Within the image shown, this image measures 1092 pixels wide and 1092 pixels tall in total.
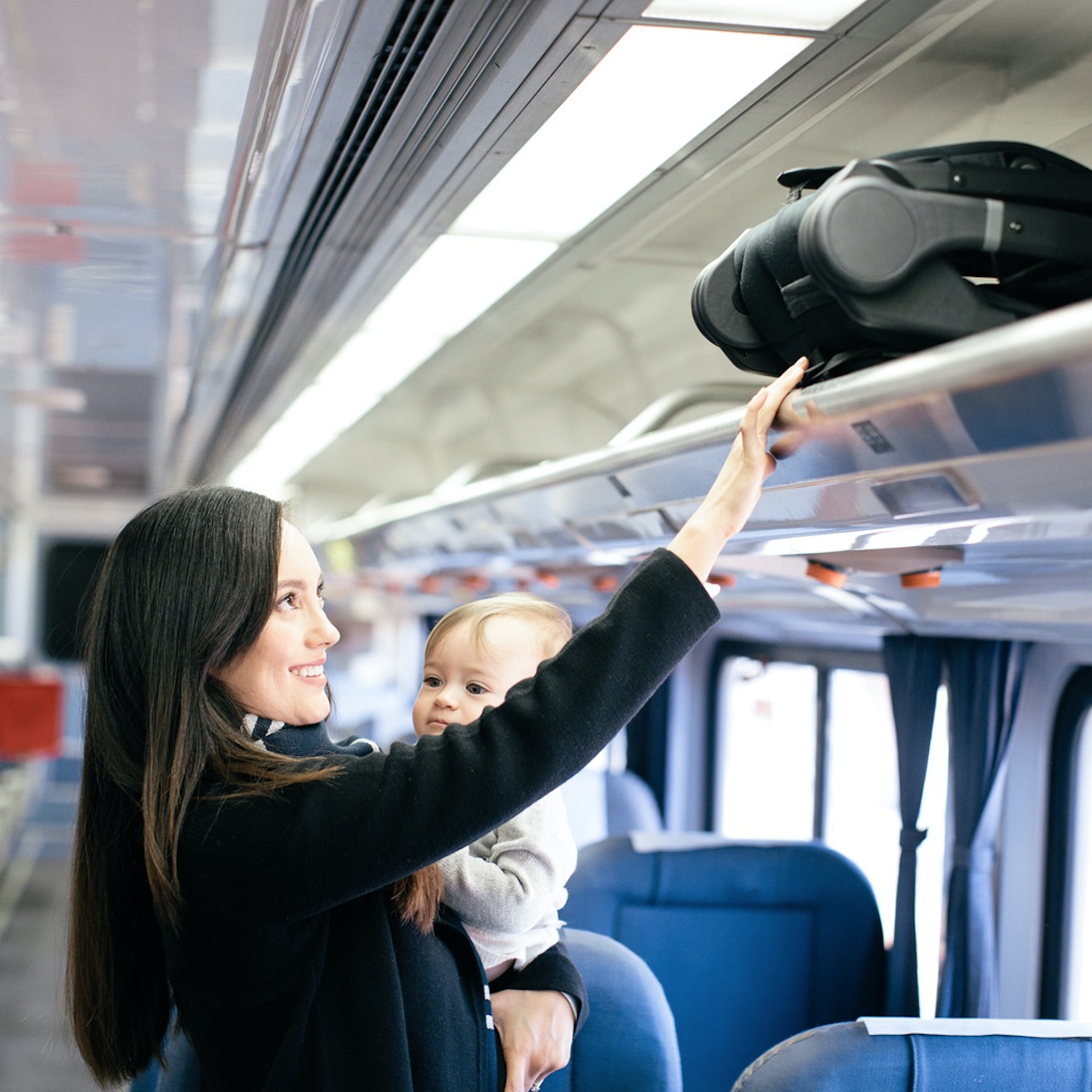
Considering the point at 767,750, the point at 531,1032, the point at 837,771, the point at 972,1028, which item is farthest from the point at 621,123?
the point at 767,750

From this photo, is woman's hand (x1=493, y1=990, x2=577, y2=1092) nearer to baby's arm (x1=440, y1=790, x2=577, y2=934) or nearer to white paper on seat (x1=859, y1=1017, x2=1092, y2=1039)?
baby's arm (x1=440, y1=790, x2=577, y2=934)

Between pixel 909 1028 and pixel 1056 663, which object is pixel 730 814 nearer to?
pixel 1056 663

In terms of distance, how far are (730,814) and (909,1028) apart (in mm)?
4421

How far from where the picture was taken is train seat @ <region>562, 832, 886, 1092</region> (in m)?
3.60

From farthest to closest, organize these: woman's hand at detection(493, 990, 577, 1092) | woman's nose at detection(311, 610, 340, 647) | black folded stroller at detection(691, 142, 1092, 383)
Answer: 1. woman's hand at detection(493, 990, 577, 1092)
2. woman's nose at detection(311, 610, 340, 647)
3. black folded stroller at detection(691, 142, 1092, 383)

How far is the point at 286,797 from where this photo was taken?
1545 millimetres

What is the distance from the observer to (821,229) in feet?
4.28

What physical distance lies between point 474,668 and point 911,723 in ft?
7.86

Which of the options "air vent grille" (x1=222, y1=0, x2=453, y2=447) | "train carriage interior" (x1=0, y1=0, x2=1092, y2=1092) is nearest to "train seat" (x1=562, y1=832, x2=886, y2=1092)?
"train carriage interior" (x1=0, y1=0, x2=1092, y2=1092)

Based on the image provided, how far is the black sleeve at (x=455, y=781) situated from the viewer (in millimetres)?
1458

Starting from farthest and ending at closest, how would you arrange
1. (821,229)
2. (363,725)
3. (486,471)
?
(363,725), (486,471), (821,229)

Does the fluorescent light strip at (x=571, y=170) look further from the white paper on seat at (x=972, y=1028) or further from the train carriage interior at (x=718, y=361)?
the white paper on seat at (x=972, y=1028)

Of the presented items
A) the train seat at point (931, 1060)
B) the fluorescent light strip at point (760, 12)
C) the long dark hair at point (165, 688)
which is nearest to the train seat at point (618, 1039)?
the train seat at point (931, 1060)

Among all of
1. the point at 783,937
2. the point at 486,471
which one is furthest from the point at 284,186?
the point at 486,471
